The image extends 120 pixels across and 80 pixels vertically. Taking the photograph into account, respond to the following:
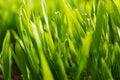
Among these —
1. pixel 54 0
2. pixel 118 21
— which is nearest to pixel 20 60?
pixel 118 21

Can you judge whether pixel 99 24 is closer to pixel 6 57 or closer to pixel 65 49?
pixel 65 49

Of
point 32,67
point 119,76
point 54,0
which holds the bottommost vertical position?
point 119,76

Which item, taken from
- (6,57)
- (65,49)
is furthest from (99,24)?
(6,57)

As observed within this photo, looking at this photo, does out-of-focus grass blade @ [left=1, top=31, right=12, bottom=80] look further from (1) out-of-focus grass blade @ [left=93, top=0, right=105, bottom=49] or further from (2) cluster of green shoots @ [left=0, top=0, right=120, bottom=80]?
(1) out-of-focus grass blade @ [left=93, top=0, right=105, bottom=49]

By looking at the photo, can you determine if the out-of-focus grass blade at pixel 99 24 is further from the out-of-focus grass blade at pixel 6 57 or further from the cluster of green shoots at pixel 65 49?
the out-of-focus grass blade at pixel 6 57

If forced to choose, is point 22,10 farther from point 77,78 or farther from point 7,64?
point 77,78

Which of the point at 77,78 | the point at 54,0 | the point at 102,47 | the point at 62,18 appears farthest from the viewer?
the point at 54,0

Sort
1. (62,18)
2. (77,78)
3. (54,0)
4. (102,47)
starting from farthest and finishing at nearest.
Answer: (54,0) → (62,18) → (102,47) → (77,78)

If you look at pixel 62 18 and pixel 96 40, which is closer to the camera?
pixel 96 40

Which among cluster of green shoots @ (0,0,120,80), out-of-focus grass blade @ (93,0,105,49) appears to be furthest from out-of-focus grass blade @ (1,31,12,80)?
out-of-focus grass blade @ (93,0,105,49)

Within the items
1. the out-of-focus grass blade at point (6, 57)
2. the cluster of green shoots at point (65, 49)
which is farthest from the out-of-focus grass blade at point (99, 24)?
the out-of-focus grass blade at point (6, 57)

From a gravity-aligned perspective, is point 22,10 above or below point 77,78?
above
